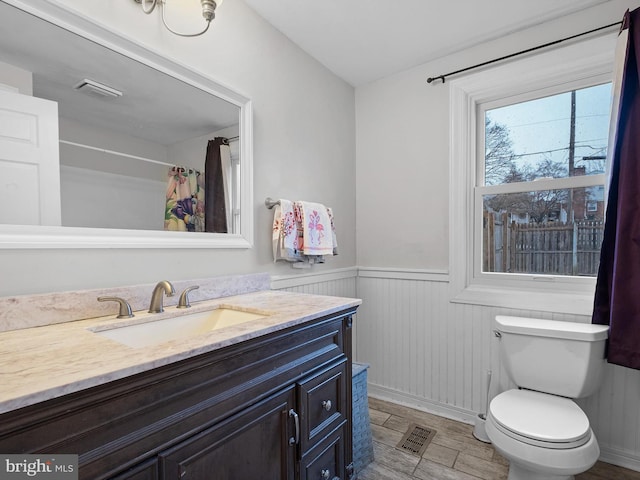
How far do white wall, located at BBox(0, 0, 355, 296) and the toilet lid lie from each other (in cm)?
122

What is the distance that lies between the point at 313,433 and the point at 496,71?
215cm

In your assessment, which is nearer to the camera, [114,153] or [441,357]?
[114,153]

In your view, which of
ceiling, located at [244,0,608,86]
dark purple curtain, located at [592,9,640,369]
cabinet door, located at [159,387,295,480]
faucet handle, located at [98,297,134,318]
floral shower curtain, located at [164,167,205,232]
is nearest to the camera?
cabinet door, located at [159,387,295,480]

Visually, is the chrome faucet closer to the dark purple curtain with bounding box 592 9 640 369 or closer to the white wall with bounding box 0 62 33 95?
the white wall with bounding box 0 62 33 95

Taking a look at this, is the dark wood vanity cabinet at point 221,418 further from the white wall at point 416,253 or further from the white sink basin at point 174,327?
the white wall at point 416,253

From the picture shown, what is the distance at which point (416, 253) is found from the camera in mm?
2270

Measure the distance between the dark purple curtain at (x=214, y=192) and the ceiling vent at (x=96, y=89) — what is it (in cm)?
41

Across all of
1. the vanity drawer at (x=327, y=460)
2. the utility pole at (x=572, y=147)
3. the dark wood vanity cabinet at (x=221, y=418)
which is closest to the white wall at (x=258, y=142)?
the dark wood vanity cabinet at (x=221, y=418)

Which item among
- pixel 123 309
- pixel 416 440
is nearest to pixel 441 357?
pixel 416 440

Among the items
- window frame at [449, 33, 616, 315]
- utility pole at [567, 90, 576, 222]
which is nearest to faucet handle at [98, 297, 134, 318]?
window frame at [449, 33, 616, 315]

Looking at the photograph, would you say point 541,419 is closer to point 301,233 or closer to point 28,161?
point 301,233

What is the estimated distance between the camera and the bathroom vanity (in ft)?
1.95

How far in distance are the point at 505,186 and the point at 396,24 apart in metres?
1.14

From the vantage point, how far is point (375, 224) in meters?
2.46
